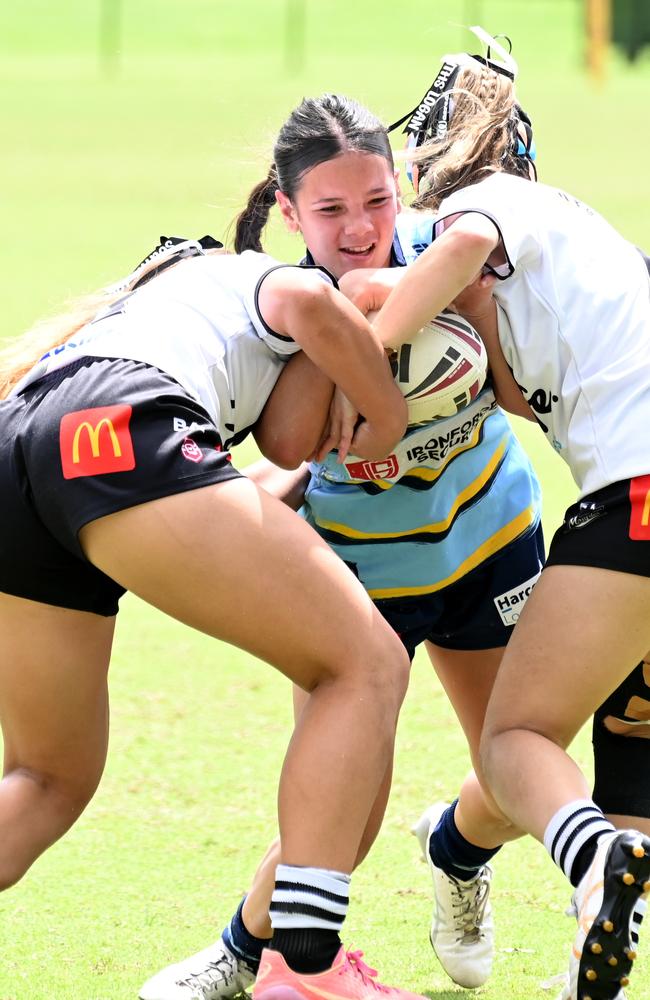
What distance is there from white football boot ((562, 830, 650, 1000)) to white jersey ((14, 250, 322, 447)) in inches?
46.4

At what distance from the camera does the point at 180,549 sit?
9.20 feet

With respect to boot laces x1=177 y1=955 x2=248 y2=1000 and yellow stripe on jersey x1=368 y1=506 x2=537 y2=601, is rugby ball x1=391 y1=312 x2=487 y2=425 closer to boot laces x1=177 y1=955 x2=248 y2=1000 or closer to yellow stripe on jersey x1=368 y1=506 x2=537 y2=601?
yellow stripe on jersey x1=368 y1=506 x2=537 y2=601

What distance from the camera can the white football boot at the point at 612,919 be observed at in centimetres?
272

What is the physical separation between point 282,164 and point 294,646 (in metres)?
1.30

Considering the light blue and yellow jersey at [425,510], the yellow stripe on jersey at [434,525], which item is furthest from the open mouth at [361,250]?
the yellow stripe on jersey at [434,525]

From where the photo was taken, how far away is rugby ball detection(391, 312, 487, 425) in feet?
10.6

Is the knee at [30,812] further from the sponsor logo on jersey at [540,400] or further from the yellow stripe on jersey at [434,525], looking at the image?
the sponsor logo on jersey at [540,400]

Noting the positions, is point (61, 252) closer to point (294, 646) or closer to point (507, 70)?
point (507, 70)

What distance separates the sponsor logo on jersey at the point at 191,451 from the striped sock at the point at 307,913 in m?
0.81

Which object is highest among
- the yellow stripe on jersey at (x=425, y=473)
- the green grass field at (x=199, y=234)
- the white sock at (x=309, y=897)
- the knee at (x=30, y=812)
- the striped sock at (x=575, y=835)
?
the yellow stripe on jersey at (x=425, y=473)

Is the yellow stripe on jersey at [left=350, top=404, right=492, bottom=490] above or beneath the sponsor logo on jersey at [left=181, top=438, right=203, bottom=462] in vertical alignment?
beneath

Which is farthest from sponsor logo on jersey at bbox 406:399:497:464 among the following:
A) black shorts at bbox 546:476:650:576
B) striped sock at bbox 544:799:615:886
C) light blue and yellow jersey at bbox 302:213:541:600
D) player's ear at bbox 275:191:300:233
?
striped sock at bbox 544:799:615:886

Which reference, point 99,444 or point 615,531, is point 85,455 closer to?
point 99,444

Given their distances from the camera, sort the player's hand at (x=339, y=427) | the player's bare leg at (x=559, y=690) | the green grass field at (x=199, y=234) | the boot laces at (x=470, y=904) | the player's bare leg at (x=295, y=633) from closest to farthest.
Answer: the player's bare leg at (x=295, y=633)
the player's bare leg at (x=559, y=690)
the player's hand at (x=339, y=427)
the boot laces at (x=470, y=904)
the green grass field at (x=199, y=234)
